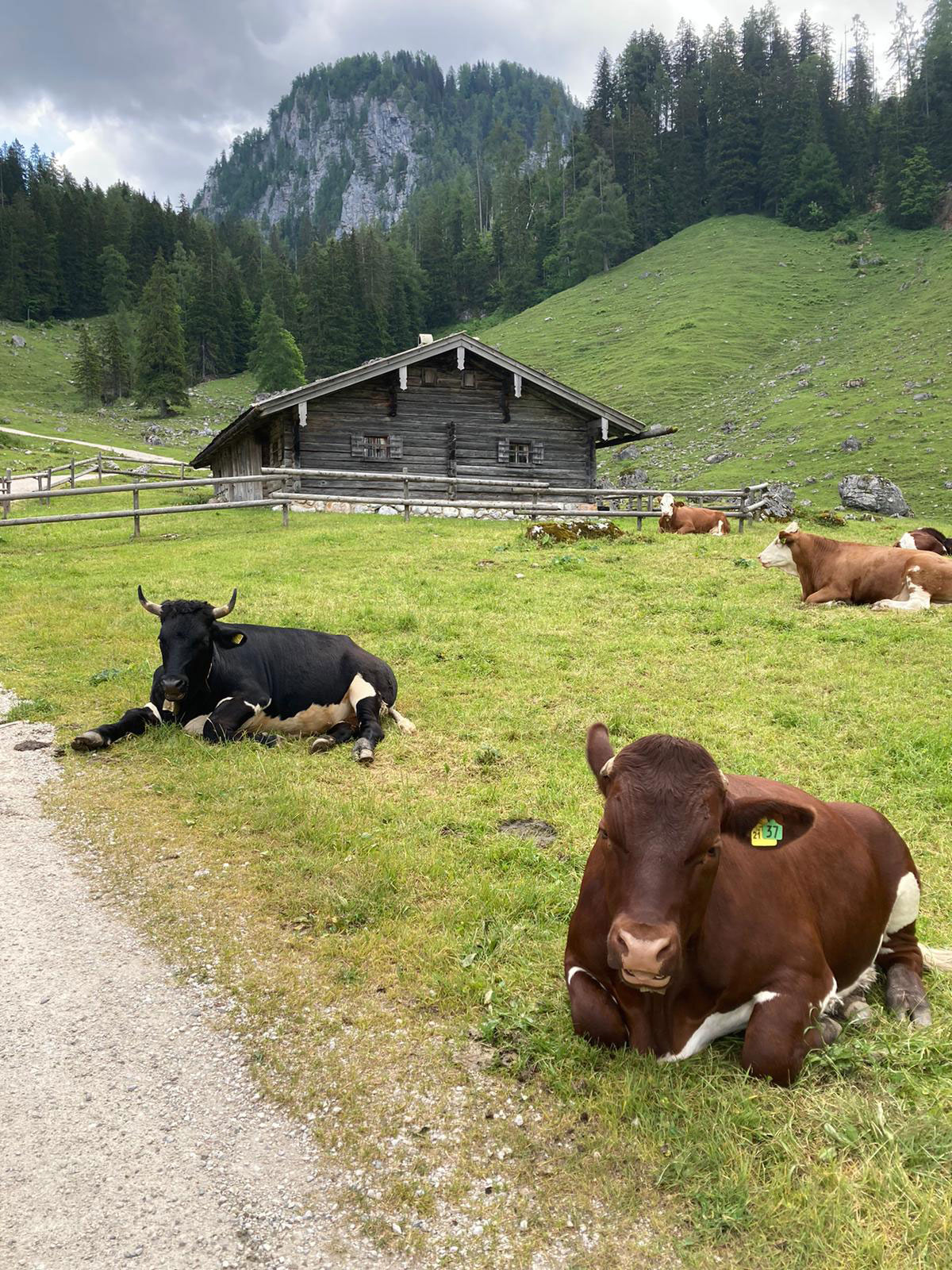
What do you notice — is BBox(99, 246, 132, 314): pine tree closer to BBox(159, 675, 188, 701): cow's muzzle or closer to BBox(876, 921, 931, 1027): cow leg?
BBox(159, 675, 188, 701): cow's muzzle

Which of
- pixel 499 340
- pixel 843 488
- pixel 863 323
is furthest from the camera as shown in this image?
pixel 499 340

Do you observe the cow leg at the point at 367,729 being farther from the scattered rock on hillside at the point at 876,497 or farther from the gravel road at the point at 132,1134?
the scattered rock on hillside at the point at 876,497

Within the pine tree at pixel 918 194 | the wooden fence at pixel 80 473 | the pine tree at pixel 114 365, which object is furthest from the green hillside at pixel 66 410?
the pine tree at pixel 918 194

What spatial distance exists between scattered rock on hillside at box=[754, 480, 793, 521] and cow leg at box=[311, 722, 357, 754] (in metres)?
18.9

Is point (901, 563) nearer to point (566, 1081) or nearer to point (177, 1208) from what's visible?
point (566, 1081)

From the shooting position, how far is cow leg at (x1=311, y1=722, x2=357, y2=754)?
6.91 metres

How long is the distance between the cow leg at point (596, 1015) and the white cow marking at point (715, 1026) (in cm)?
18

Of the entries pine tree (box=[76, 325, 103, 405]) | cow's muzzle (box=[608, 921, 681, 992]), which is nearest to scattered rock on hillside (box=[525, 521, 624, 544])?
cow's muzzle (box=[608, 921, 681, 992])

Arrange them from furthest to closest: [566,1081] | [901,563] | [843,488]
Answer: [843,488]
[901,563]
[566,1081]

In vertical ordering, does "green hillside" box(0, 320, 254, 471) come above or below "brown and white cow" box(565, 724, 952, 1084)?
above

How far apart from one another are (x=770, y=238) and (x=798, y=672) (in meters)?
85.8

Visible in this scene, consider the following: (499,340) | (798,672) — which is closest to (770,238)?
(499,340)

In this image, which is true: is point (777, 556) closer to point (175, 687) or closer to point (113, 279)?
point (175, 687)

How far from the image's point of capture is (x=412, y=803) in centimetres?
577
